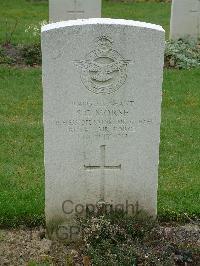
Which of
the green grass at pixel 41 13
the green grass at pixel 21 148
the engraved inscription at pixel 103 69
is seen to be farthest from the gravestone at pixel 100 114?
the green grass at pixel 41 13

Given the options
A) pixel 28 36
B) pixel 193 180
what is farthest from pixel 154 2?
pixel 193 180

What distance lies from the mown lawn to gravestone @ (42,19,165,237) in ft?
2.11

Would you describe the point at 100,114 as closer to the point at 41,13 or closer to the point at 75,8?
the point at 75,8

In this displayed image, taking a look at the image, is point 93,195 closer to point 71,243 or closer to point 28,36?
point 71,243

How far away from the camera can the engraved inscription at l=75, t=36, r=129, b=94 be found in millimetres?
4891

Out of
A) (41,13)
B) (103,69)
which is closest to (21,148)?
(103,69)

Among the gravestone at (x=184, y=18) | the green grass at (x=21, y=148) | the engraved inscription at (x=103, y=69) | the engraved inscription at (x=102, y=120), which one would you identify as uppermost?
the gravestone at (x=184, y=18)

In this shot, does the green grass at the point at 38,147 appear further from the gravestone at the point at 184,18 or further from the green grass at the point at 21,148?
the gravestone at the point at 184,18

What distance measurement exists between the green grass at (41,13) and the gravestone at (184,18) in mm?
2046

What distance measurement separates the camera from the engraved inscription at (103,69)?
4.89m

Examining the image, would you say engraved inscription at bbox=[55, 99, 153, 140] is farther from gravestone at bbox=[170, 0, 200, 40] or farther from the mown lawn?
gravestone at bbox=[170, 0, 200, 40]

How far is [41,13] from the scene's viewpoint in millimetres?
17047

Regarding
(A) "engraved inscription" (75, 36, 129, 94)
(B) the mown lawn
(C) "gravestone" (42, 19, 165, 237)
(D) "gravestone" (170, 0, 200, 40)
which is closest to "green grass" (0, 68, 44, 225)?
(B) the mown lawn

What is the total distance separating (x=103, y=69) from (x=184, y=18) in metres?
8.45
